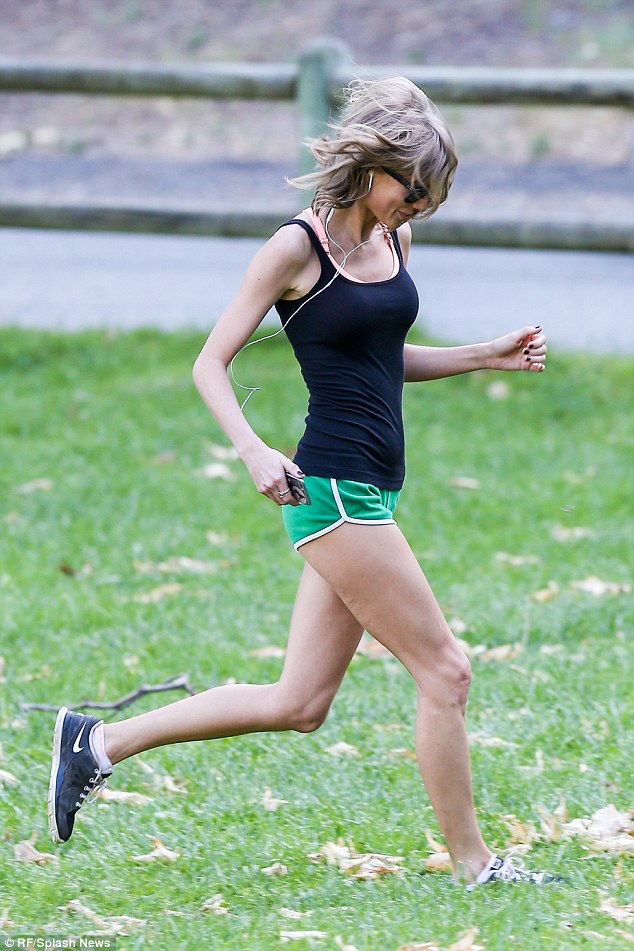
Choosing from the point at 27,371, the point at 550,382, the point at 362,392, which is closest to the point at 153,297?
the point at 27,371

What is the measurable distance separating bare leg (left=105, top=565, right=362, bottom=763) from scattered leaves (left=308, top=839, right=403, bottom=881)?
1.24 feet

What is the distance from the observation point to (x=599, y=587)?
5453 mm

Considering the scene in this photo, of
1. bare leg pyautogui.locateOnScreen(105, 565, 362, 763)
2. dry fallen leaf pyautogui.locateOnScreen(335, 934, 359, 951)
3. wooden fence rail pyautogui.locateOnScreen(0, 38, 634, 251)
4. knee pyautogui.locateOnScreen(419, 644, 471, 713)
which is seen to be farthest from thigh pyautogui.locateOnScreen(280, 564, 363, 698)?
wooden fence rail pyautogui.locateOnScreen(0, 38, 634, 251)

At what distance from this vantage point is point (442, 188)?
10.0 feet

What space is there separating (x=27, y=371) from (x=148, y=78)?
1944 mm

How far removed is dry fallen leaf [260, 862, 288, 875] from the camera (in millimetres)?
3391

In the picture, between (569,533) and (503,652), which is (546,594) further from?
(569,533)

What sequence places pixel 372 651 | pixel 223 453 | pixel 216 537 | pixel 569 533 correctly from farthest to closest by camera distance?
1. pixel 223 453
2. pixel 216 537
3. pixel 569 533
4. pixel 372 651

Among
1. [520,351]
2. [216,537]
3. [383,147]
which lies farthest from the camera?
[216,537]

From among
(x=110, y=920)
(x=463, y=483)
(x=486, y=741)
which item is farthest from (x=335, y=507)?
(x=463, y=483)

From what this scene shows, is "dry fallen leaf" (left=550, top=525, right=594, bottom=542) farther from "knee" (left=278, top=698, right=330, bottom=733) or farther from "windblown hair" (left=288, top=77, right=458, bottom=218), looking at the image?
"windblown hair" (left=288, top=77, right=458, bottom=218)

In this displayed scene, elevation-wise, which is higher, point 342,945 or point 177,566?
point 342,945

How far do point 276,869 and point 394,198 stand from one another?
5.56ft

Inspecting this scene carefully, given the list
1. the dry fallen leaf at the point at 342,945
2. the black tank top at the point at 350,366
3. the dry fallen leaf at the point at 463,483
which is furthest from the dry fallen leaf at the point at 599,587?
the dry fallen leaf at the point at 342,945
